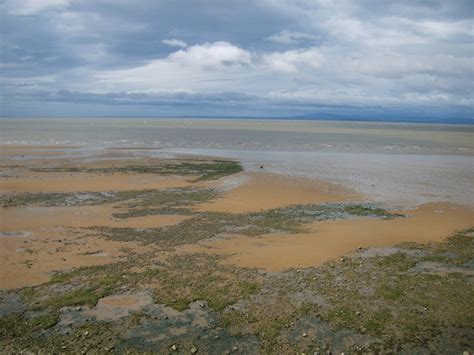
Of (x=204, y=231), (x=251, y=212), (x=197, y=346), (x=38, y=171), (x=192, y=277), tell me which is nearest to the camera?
(x=197, y=346)

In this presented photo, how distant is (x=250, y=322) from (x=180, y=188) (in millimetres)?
18587

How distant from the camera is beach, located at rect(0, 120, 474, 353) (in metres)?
9.38

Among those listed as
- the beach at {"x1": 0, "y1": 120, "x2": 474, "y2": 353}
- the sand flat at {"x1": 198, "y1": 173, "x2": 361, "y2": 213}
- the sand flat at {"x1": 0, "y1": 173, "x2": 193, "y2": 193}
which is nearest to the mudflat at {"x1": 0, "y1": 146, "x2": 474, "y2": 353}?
the beach at {"x1": 0, "y1": 120, "x2": 474, "y2": 353}

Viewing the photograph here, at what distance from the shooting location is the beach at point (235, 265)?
9.38 metres

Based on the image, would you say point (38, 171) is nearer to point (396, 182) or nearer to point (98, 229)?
point (98, 229)

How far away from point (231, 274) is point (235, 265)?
0.82m

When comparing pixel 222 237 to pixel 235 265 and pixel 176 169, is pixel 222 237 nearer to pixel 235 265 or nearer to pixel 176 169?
pixel 235 265

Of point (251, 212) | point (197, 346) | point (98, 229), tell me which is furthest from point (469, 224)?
point (98, 229)

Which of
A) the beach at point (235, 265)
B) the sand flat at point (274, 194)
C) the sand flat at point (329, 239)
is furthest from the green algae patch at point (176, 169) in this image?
the sand flat at point (329, 239)

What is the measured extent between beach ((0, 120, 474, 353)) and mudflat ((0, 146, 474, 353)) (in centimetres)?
5

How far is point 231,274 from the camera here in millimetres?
12688

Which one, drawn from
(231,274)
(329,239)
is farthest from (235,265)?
(329,239)

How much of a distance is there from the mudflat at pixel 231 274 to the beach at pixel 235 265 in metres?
0.05

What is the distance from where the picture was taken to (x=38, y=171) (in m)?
34.2
